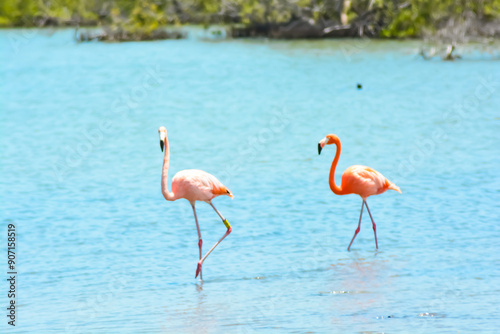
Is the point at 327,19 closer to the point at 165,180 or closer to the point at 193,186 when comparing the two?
the point at 193,186

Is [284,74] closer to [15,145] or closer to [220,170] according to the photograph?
[15,145]

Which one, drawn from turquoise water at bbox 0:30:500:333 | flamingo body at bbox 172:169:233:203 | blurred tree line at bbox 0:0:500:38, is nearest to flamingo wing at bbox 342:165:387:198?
turquoise water at bbox 0:30:500:333

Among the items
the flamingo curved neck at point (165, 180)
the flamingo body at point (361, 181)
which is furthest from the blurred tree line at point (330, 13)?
the flamingo curved neck at point (165, 180)

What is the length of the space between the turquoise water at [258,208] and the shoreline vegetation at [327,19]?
29.6 feet

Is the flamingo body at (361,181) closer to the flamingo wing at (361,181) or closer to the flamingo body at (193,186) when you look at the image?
the flamingo wing at (361,181)

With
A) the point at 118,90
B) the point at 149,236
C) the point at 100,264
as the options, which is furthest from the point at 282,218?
the point at 118,90

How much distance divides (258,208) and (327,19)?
29508 mm

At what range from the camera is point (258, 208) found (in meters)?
10.6

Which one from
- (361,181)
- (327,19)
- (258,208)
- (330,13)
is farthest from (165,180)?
(327,19)

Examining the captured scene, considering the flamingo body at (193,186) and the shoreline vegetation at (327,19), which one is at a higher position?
the flamingo body at (193,186)

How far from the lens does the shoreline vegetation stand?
33031mm

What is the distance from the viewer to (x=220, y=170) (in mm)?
13195

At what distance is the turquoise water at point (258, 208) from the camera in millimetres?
6809

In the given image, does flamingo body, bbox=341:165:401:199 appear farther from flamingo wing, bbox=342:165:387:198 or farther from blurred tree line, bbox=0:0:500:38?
blurred tree line, bbox=0:0:500:38
